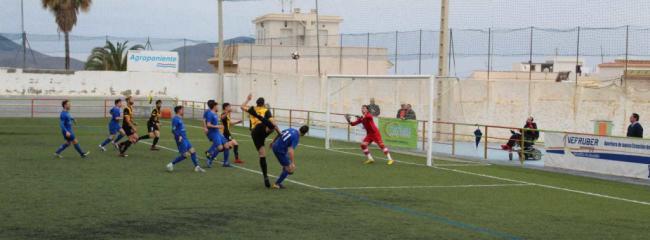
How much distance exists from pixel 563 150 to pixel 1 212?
1531 cm

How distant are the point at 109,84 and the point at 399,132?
1143 inches

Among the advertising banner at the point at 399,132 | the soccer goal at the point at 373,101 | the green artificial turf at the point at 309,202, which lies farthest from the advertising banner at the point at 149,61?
the green artificial turf at the point at 309,202

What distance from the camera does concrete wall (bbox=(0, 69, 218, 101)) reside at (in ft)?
165

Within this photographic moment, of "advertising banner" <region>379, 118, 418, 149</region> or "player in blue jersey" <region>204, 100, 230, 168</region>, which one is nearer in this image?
"player in blue jersey" <region>204, 100, 230, 168</region>

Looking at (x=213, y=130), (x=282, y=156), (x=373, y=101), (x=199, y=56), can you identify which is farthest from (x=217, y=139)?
(x=199, y=56)

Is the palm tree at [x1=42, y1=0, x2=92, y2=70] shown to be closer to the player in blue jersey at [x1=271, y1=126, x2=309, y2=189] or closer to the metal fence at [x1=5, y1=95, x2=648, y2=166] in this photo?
the metal fence at [x1=5, y1=95, x2=648, y2=166]

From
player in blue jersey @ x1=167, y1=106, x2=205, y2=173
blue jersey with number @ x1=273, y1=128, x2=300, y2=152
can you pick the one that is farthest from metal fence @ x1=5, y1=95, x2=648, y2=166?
blue jersey with number @ x1=273, y1=128, x2=300, y2=152

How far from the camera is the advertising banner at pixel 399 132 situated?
2741cm

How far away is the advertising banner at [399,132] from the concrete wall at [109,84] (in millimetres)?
27674

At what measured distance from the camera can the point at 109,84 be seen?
5244cm

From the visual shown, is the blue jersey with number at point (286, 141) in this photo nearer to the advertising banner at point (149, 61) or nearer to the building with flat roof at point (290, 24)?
the advertising banner at point (149, 61)

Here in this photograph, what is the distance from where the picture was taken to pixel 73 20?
6462 cm

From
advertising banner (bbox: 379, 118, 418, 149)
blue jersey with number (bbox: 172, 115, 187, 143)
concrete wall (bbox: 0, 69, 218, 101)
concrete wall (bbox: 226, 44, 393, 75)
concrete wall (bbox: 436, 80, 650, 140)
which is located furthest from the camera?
concrete wall (bbox: 226, 44, 393, 75)

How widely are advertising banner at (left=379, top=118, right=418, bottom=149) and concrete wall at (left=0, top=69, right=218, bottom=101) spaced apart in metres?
27.7
